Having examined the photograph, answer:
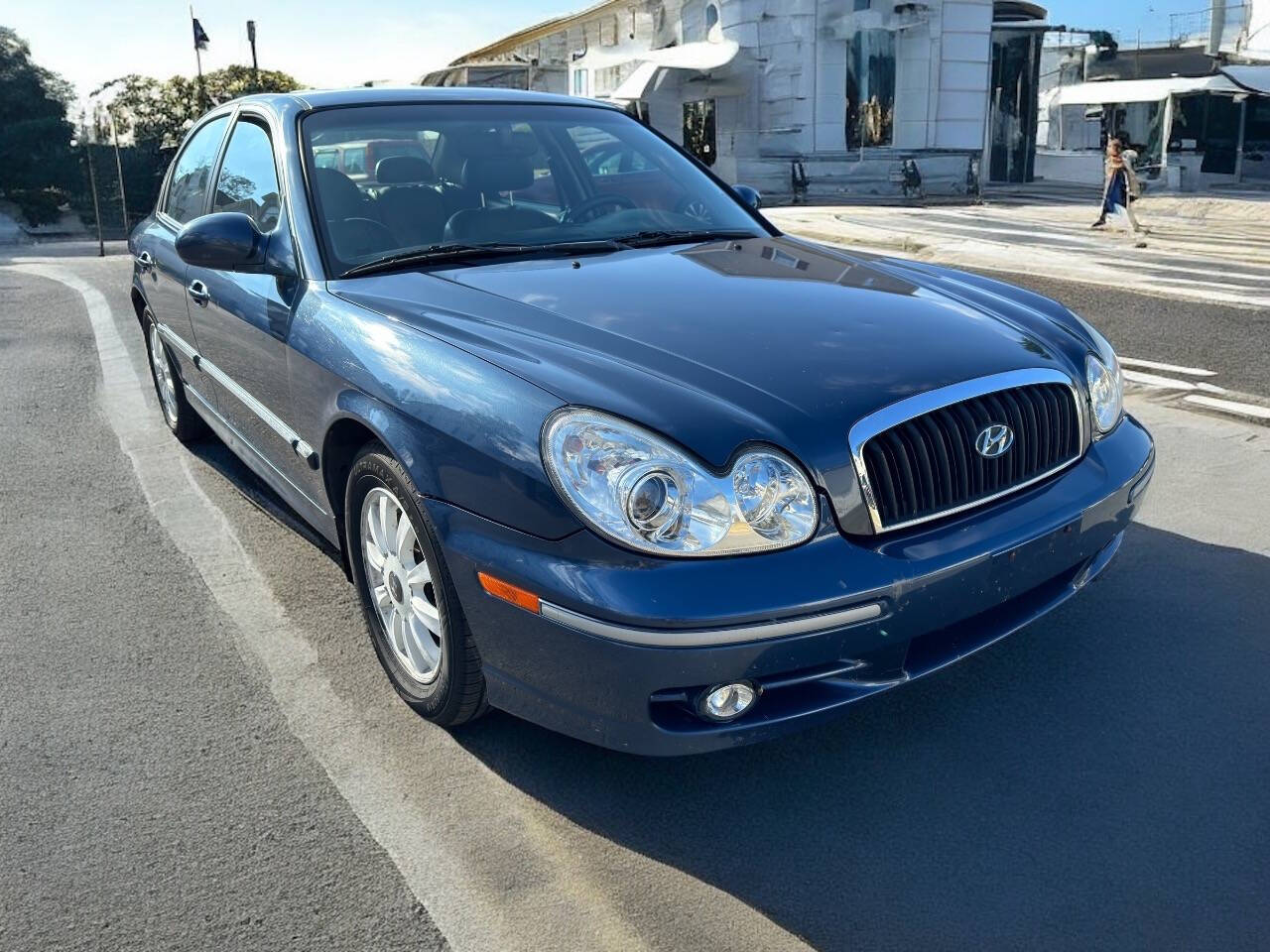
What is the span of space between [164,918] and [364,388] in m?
1.30

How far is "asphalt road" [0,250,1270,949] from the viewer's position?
91.5 inches

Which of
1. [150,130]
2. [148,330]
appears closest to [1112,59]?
[150,130]

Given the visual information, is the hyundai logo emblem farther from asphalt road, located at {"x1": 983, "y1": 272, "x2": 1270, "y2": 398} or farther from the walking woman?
the walking woman

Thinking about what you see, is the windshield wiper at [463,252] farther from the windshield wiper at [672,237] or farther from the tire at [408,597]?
the tire at [408,597]

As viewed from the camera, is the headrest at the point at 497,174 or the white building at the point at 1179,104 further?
the white building at the point at 1179,104

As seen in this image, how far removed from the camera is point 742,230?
4.12 metres

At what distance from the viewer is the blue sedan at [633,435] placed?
2.35 metres

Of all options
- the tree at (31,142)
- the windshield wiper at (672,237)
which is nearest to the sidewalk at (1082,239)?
the windshield wiper at (672,237)

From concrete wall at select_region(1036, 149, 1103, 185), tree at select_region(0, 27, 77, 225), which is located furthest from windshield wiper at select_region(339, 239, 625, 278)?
tree at select_region(0, 27, 77, 225)

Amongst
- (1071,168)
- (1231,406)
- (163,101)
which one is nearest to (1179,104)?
(1071,168)

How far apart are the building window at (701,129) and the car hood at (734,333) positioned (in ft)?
92.1

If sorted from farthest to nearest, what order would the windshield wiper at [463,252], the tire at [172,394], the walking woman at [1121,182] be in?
the walking woman at [1121,182], the tire at [172,394], the windshield wiper at [463,252]

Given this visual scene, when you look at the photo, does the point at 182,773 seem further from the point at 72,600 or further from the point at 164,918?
the point at 72,600

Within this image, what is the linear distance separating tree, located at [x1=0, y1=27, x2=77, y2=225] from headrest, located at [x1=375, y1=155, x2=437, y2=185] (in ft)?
127
